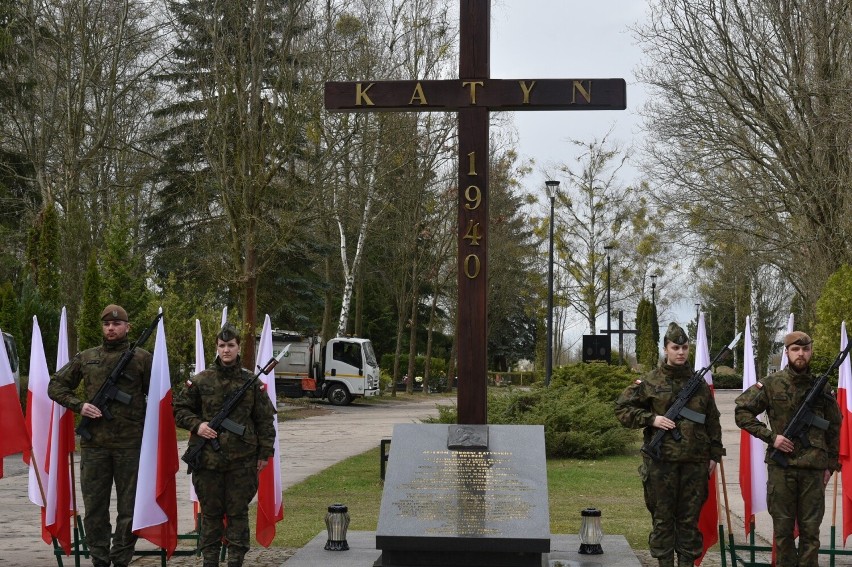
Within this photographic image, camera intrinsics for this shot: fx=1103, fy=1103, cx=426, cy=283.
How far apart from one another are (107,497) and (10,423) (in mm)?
1067

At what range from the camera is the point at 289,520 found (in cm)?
1237

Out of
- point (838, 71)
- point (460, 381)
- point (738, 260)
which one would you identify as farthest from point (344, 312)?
point (460, 381)

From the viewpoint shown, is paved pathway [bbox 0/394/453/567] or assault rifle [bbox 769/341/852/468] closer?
assault rifle [bbox 769/341/852/468]

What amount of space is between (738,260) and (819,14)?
34.6 ft

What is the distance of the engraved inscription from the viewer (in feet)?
26.6

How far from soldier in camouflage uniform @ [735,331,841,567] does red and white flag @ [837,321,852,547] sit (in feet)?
3.10

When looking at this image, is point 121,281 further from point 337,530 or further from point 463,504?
point 463,504

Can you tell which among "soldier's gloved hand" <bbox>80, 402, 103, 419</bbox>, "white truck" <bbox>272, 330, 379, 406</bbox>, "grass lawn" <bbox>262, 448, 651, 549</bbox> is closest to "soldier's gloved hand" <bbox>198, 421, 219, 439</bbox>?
"soldier's gloved hand" <bbox>80, 402, 103, 419</bbox>

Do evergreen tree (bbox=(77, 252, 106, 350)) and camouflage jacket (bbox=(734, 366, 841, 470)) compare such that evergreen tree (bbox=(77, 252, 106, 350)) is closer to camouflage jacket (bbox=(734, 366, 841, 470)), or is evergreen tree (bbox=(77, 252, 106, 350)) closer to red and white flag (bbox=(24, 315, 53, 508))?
red and white flag (bbox=(24, 315, 53, 508))

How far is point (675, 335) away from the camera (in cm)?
866

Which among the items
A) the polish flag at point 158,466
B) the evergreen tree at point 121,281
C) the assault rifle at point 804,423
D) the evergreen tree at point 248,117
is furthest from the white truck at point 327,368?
the assault rifle at point 804,423

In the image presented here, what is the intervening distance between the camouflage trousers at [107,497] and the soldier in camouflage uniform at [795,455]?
15.8 ft

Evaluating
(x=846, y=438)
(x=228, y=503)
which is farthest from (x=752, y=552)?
(x=228, y=503)

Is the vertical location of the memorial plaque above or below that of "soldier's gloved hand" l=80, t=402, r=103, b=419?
below
